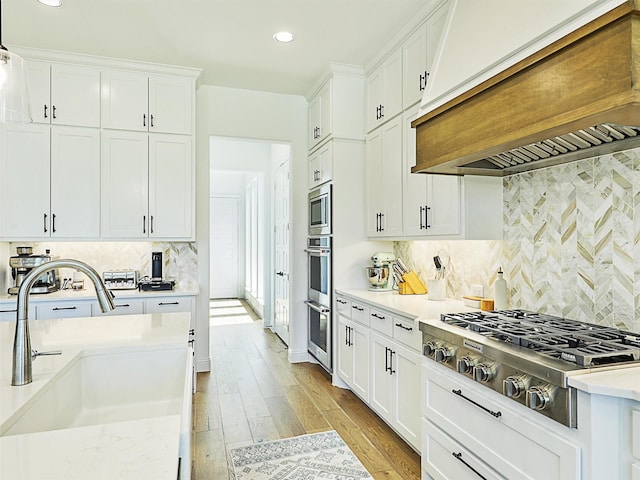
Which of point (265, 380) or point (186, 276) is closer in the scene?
point (265, 380)

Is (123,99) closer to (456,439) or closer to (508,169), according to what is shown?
(508,169)

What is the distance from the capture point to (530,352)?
1.60m

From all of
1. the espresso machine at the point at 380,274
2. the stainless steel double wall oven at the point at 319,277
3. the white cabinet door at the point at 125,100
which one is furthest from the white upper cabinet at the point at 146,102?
the espresso machine at the point at 380,274

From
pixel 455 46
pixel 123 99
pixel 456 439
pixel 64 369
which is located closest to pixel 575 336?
pixel 456 439

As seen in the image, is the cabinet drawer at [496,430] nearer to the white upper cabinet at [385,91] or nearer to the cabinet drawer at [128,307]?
the white upper cabinet at [385,91]

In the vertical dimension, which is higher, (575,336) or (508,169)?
(508,169)

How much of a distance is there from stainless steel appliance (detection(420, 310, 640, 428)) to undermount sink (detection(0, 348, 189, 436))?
1.20m

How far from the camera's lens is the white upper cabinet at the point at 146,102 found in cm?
377

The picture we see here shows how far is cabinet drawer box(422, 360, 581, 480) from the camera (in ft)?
4.70

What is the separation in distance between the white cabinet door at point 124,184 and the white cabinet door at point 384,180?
2046 mm

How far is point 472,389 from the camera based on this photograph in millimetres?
1844

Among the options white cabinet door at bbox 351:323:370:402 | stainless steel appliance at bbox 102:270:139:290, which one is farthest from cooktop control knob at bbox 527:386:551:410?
stainless steel appliance at bbox 102:270:139:290

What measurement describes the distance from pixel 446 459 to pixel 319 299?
2268 mm

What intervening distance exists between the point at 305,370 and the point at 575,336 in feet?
9.82
